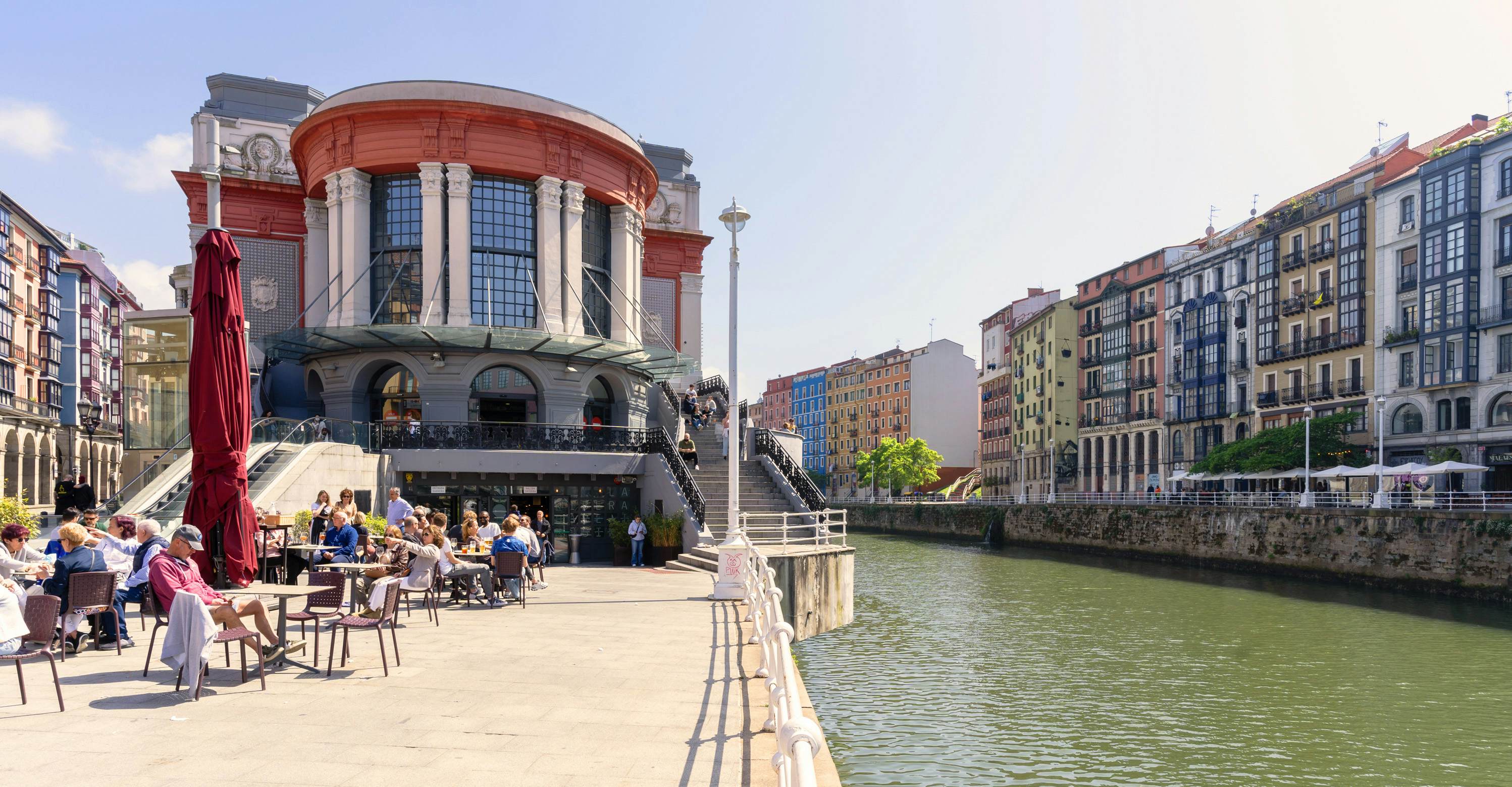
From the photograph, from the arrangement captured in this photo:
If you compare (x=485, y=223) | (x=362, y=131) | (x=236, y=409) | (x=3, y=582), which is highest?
(x=362, y=131)

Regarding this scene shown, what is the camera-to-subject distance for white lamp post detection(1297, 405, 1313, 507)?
136 ft

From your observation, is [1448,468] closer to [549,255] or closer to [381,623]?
[549,255]

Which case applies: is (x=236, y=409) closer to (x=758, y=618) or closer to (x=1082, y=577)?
(x=758, y=618)

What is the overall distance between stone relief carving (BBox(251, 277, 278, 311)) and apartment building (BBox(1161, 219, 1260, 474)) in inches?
2177

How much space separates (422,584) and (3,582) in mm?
5037

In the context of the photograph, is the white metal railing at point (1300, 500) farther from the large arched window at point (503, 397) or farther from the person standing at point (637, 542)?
the large arched window at point (503, 397)

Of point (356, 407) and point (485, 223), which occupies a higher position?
point (485, 223)

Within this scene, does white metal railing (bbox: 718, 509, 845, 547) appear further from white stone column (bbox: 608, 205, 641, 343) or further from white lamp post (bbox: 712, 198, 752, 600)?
white stone column (bbox: 608, 205, 641, 343)

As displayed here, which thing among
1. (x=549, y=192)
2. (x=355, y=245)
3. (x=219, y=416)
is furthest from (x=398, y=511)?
(x=549, y=192)

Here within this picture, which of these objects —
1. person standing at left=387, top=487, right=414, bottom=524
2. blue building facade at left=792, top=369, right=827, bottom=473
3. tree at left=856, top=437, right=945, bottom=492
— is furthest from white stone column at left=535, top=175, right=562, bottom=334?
blue building facade at left=792, top=369, right=827, bottom=473

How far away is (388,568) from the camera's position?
1312 centimetres

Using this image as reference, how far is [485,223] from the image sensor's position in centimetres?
3522

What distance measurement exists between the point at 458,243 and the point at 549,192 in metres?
3.67

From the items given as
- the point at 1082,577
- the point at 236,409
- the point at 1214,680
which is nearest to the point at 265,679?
the point at 236,409
